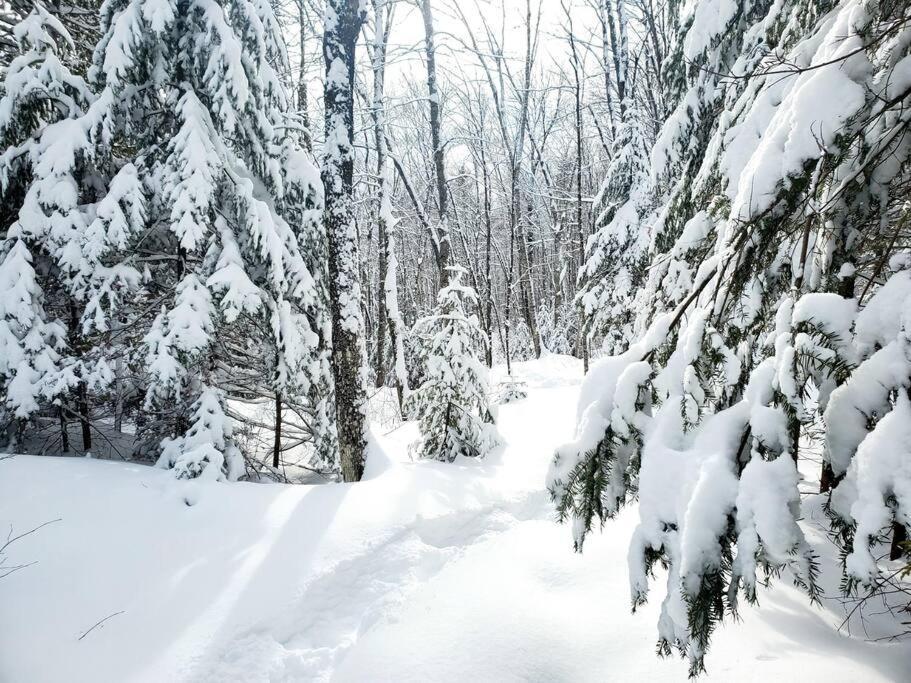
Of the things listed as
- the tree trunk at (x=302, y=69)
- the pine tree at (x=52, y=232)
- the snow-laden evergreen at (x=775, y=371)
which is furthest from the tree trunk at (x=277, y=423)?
the tree trunk at (x=302, y=69)

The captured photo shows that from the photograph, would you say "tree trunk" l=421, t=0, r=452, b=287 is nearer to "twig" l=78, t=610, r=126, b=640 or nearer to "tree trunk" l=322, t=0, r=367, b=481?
"tree trunk" l=322, t=0, r=367, b=481

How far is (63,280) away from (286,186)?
2.73 meters

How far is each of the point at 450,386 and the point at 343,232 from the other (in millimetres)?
2599

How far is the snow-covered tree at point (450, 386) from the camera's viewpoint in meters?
6.72

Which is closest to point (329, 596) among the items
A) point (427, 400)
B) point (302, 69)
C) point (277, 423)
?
point (427, 400)

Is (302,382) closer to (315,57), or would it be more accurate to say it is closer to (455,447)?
(455,447)

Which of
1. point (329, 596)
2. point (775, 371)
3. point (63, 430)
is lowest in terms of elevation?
point (329, 596)

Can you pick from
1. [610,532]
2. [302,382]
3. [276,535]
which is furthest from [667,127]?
[276,535]

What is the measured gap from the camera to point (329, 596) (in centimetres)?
372

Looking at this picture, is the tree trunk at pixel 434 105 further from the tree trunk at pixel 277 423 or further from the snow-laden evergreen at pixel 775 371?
the snow-laden evergreen at pixel 775 371

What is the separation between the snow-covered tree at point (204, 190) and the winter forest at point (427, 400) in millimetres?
39

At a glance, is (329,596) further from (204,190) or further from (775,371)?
(204,190)

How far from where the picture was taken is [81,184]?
17.3ft

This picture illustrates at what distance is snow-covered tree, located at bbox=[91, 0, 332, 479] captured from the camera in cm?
471
